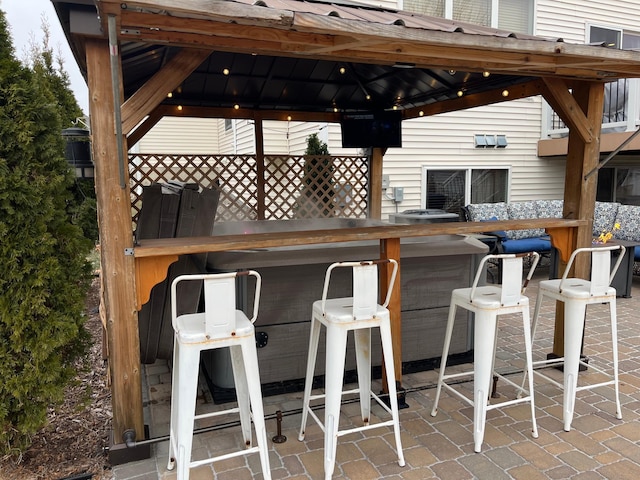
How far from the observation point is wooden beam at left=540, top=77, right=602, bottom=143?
10.0ft

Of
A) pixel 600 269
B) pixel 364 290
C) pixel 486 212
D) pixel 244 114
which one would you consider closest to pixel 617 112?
pixel 486 212

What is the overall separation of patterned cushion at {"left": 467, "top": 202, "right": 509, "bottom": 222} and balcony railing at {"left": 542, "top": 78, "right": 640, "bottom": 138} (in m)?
Answer: 1.38

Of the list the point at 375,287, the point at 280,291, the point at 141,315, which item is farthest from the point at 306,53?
the point at 141,315

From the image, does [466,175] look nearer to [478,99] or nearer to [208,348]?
[478,99]

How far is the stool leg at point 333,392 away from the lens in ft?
7.20

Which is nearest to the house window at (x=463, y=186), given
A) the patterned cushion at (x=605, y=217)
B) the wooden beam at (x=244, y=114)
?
the patterned cushion at (x=605, y=217)

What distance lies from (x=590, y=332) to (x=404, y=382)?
2.11 meters

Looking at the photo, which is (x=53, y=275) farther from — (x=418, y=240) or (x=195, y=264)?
(x=418, y=240)

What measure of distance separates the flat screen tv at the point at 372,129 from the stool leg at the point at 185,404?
4.04 metres

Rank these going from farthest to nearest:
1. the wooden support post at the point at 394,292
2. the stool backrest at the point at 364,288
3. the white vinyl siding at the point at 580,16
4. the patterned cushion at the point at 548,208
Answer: the white vinyl siding at the point at 580,16 → the patterned cushion at the point at 548,208 → the wooden support post at the point at 394,292 → the stool backrest at the point at 364,288

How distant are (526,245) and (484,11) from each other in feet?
12.4

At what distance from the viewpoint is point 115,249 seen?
225cm

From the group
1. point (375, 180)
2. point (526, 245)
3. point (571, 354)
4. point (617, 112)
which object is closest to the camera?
point (571, 354)

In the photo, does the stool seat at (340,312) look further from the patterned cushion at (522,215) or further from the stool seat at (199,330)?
the patterned cushion at (522,215)
